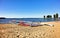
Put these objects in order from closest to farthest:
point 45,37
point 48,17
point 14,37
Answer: point 14,37 → point 45,37 → point 48,17

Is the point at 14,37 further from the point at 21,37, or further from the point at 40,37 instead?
the point at 40,37

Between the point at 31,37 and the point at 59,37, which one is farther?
the point at 59,37

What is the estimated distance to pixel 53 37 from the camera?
858cm

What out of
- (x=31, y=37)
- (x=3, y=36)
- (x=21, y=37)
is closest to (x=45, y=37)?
(x=31, y=37)

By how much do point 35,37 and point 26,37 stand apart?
2.40 ft

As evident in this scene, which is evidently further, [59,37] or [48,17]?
[48,17]

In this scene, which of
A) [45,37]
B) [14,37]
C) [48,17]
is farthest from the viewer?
[48,17]

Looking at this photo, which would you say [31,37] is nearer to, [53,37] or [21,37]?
[21,37]

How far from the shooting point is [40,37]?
8.23 m

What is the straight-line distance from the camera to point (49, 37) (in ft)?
27.8

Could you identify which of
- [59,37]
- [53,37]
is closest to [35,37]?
[53,37]

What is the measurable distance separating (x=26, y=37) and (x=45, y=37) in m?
1.57

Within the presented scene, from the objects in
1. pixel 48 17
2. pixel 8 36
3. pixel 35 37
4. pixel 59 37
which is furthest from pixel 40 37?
pixel 48 17

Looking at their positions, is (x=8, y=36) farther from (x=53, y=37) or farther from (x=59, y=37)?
(x=59, y=37)
